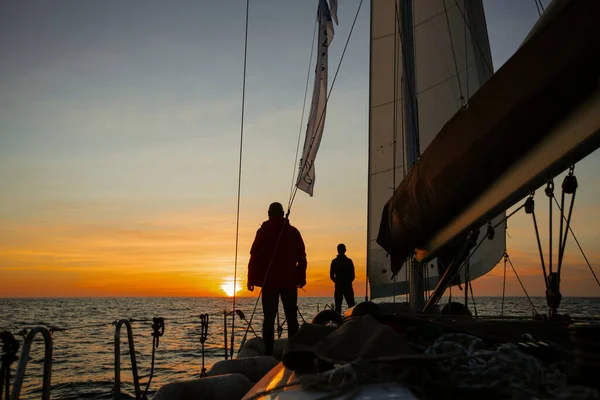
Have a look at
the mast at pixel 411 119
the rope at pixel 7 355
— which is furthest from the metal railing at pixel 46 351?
the mast at pixel 411 119

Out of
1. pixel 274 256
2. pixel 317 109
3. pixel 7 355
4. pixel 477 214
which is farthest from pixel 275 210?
pixel 7 355

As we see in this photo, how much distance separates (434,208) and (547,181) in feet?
3.90

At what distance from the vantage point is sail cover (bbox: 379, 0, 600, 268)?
2646mm

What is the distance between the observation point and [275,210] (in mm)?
6984

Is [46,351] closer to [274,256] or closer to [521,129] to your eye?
[274,256]

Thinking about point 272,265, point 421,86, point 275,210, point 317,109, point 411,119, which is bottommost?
point 272,265

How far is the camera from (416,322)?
307 cm

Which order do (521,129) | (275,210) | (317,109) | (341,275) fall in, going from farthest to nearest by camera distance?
(341,275), (317,109), (275,210), (521,129)

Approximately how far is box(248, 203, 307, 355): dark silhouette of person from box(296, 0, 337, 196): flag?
Answer: 1755 mm

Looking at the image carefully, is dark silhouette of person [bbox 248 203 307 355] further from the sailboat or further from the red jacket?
the sailboat

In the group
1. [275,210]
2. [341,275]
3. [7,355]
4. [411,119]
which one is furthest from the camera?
[341,275]

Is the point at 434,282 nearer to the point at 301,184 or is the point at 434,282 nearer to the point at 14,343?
the point at 301,184

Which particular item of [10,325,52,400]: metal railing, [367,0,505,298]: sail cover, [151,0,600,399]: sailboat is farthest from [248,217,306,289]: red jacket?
[367,0,505,298]: sail cover

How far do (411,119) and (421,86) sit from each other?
344cm
